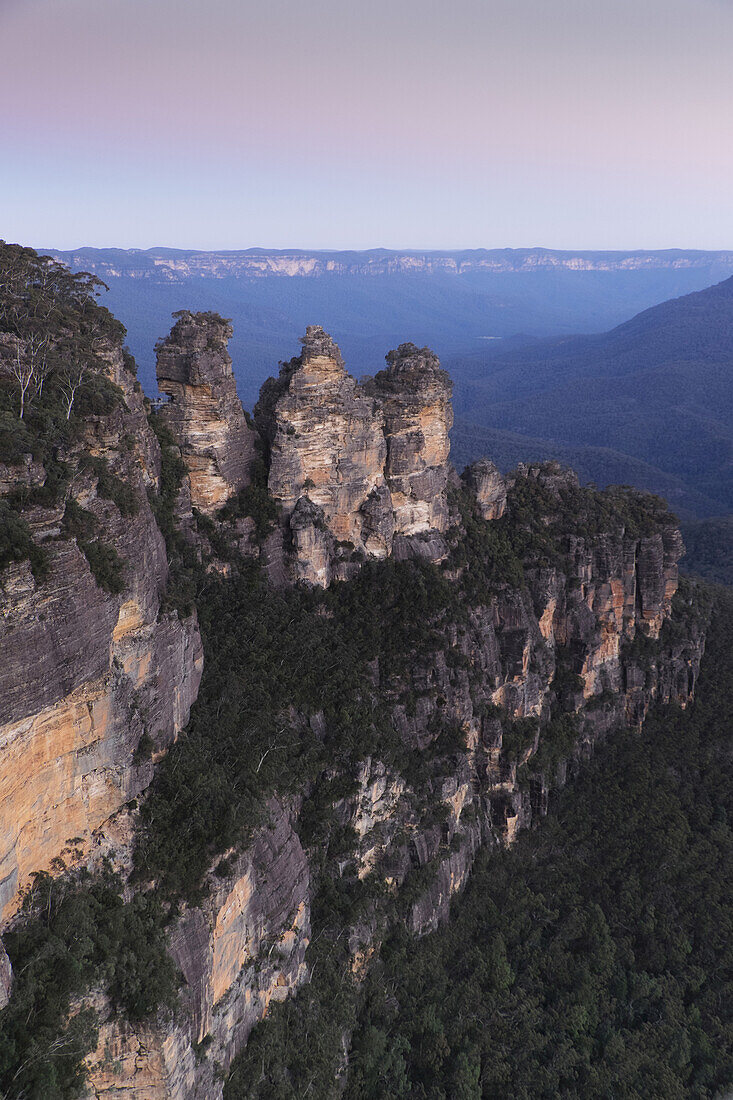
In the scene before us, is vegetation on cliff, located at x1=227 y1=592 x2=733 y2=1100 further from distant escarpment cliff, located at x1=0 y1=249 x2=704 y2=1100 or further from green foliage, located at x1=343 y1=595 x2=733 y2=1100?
distant escarpment cliff, located at x1=0 y1=249 x2=704 y2=1100

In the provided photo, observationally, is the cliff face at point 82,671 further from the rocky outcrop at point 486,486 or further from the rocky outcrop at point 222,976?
the rocky outcrop at point 486,486

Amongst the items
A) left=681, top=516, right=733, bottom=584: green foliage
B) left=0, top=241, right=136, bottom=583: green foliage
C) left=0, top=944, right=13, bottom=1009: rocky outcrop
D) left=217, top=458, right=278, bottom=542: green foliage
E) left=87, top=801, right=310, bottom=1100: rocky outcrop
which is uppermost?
left=0, top=241, right=136, bottom=583: green foliage

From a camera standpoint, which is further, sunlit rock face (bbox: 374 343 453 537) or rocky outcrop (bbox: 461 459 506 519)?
rocky outcrop (bbox: 461 459 506 519)

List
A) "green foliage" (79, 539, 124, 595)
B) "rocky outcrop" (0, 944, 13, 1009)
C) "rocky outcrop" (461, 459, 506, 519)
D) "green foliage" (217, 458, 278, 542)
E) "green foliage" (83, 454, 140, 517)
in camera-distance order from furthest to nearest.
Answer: "rocky outcrop" (461, 459, 506, 519) → "green foliage" (217, 458, 278, 542) → "green foliage" (83, 454, 140, 517) → "green foliage" (79, 539, 124, 595) → "rocky outcrop" (0, 944, 13, 1009)

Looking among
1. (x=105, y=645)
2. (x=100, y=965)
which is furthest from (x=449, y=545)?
(x=100, y=965)

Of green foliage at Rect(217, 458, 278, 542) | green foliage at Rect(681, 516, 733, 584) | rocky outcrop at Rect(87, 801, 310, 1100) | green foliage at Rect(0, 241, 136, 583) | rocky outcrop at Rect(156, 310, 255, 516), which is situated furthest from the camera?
green foliage at Rect(681, 516, 733, 584)

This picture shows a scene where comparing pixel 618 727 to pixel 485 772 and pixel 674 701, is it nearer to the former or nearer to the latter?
pixel 674 701

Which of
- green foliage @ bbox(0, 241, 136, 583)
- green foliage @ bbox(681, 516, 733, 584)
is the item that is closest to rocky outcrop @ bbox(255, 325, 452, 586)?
green foliage @ bbox(0, 241, 136, 583)

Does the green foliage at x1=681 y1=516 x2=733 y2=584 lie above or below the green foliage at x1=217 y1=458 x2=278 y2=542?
below
